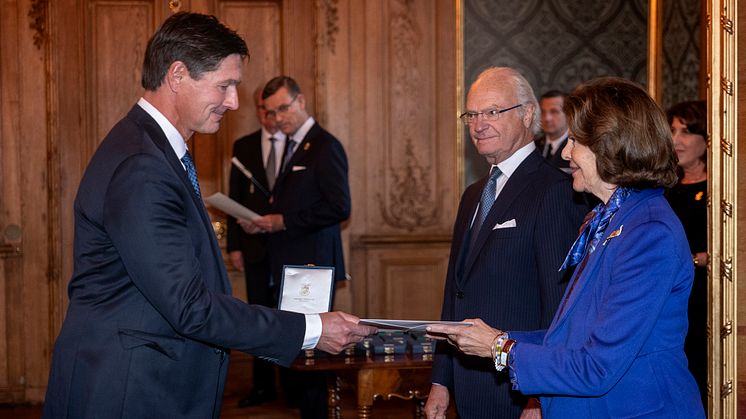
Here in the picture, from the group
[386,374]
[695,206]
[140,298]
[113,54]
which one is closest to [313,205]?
[386,374]

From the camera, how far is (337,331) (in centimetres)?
267

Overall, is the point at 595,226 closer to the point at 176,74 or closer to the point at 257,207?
the point at 176,74

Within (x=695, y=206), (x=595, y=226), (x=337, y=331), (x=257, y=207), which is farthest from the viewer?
(x=257, y=207)

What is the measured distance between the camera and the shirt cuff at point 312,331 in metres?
2.61

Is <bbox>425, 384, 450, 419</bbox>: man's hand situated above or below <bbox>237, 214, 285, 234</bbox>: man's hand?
below

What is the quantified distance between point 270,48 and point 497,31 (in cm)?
170

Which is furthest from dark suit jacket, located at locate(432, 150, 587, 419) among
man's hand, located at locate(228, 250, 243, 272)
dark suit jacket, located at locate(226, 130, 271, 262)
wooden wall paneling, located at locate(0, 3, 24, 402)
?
wooden wall paneling, located at locate(0, 3, 24, 402)

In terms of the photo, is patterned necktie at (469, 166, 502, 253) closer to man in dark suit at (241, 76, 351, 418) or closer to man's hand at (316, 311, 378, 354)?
man's hand at (316, 311, 378, 354)

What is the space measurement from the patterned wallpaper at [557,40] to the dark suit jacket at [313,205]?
151 cm

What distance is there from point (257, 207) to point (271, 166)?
0.29m

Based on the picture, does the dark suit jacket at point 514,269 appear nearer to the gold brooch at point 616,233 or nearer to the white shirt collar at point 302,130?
the gold brooch at point 616,233

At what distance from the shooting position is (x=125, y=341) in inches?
91.5

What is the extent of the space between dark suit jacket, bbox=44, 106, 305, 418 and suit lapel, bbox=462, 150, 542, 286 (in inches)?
36.0

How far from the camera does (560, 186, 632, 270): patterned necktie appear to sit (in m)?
2.37
